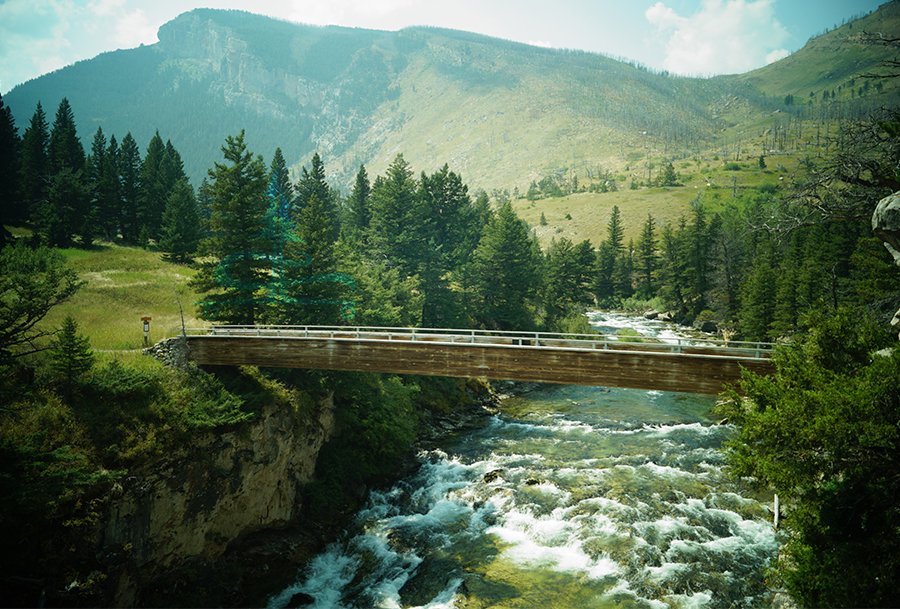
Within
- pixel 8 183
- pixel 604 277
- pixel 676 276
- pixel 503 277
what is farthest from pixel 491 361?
pixel 604 277

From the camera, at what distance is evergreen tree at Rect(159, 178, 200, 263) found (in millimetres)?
58341

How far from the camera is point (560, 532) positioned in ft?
70.4

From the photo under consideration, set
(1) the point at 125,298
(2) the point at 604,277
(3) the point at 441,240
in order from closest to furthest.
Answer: (1) the point at 125,298 < (3) the point at 441,240 < (2) the point at 604,277

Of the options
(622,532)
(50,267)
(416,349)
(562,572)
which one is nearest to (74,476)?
(50,267)

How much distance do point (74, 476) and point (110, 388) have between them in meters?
5.17

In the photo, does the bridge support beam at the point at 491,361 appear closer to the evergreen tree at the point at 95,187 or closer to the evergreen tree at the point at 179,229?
the evergreen tree at the point at 179,229

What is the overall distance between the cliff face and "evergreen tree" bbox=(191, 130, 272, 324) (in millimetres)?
8446

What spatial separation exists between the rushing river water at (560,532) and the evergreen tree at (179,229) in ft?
154

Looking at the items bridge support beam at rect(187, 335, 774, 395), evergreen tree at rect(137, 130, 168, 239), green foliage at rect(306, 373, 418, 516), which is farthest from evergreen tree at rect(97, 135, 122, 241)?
green foliage at rect(306, 373, 418, 516)

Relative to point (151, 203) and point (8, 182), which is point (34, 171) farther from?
point (151, 203)

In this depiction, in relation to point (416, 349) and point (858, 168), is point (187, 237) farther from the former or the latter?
point (858, 168)

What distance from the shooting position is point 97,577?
579 inches

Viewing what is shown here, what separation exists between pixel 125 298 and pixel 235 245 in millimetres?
17894

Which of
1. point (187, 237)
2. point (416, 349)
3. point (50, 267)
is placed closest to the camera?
point (50, 267)
